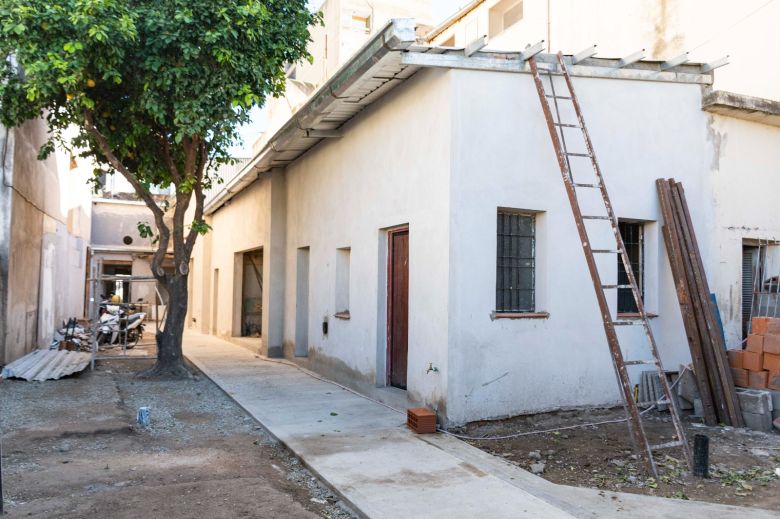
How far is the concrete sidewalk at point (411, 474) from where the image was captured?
4.79 meters

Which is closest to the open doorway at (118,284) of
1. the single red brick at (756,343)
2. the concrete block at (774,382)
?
the single red brick at (756,343)

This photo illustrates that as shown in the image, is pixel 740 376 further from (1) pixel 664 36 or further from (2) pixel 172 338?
(2) pixel 172 338

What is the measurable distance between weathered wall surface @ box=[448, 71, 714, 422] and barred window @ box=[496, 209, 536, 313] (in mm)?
148

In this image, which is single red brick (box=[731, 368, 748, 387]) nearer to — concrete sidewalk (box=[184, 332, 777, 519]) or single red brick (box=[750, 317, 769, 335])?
single red brick (box=[750, 317, 769, 335])

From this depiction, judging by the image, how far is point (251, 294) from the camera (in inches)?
748

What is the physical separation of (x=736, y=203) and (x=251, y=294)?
13.7 meters

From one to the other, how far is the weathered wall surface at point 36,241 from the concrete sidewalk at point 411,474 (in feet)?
17.8

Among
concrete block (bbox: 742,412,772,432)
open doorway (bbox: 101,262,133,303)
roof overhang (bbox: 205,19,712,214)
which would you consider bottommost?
concrete block (bbox: 742,412,772,432)

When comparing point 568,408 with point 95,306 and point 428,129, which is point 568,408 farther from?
point 95,306

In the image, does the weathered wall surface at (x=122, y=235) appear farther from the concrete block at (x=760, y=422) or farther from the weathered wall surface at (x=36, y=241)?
the concrete block at (x=760, y=422)

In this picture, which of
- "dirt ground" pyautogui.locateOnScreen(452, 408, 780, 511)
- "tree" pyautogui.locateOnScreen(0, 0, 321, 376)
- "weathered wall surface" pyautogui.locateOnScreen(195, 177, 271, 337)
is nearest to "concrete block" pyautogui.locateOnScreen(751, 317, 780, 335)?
"dirt ground" pyautogui.locateOnScreen(452, 408, 780, 511)

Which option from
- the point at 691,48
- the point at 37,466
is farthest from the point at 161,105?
the point at 691,48

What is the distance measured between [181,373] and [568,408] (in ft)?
23.4

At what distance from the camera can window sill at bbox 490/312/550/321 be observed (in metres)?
7.43
